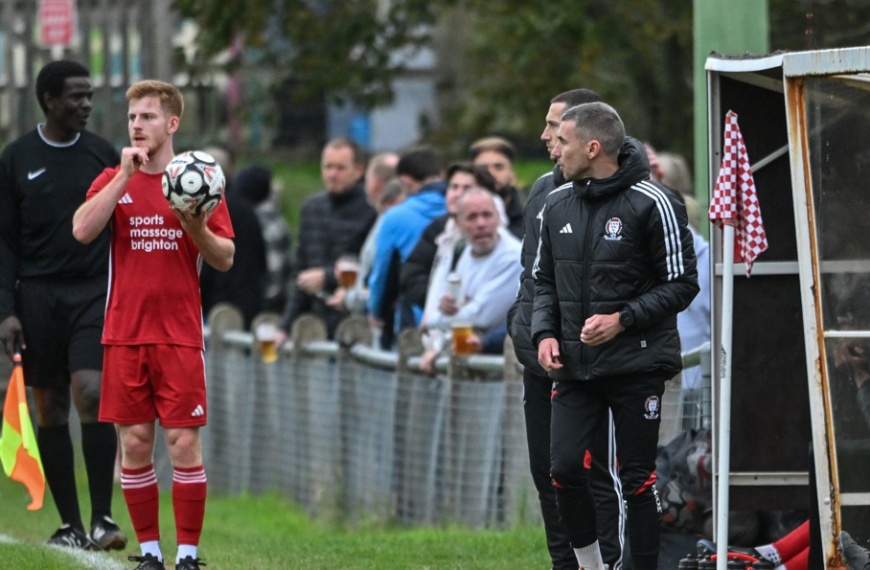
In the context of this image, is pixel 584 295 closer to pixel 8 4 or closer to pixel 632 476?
pixel 632 476

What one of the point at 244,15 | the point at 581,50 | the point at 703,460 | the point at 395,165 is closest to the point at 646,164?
the point at 703,460

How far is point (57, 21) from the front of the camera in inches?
672

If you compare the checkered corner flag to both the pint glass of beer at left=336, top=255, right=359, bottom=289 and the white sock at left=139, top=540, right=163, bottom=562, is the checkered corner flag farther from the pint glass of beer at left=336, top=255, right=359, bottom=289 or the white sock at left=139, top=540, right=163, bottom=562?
the pint glass of beer at left=336, top=255, right=359, bottom=289

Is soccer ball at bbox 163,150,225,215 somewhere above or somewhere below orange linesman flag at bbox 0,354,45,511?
above

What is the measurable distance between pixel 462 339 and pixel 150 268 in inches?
146

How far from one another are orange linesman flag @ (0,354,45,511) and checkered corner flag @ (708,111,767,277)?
3341 millimetres

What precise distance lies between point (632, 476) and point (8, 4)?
1217 centimetres

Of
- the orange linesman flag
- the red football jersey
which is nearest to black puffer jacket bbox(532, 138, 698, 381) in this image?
the red football jersey

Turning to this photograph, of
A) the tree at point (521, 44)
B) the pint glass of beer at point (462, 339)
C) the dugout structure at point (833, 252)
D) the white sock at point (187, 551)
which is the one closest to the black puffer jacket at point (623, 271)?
the dugout structure at point (833, 252)

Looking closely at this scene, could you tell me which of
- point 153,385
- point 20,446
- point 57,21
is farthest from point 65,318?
point 57,21

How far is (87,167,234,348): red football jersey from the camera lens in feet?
24.5

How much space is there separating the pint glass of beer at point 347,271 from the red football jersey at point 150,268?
5.76m

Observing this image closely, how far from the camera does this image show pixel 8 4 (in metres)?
17.6

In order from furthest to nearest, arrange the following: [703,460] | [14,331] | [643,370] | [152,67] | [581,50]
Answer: [152,67]
[581,50]
[14,331]
[703,460]
[643,370]
